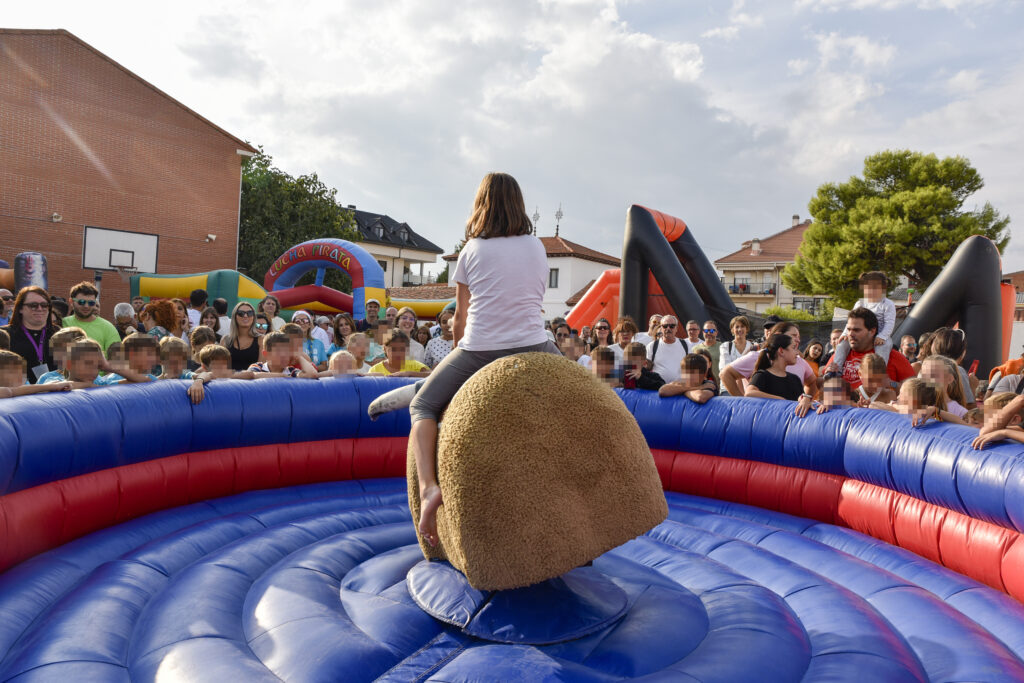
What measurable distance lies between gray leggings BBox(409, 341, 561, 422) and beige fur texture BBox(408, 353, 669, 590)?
10cm

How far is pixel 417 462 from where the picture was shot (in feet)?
9.33

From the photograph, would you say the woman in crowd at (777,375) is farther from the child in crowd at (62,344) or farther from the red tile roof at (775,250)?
the red tile roof at (775,250)

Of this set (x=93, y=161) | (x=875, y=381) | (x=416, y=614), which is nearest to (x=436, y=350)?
(x=875, y=381)

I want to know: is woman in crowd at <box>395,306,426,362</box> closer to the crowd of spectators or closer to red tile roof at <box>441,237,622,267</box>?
the crowd of spectators

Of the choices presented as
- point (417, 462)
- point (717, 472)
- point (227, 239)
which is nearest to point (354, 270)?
point (227, 239)

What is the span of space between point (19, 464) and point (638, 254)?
937cm

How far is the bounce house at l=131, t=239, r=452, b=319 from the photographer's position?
17297 millimetres

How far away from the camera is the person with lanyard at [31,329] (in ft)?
15.7

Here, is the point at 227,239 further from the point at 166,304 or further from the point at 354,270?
the point at 166,304

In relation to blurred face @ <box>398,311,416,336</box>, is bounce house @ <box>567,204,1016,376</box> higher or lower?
higher

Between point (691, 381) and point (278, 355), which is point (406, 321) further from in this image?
point (691, 381)

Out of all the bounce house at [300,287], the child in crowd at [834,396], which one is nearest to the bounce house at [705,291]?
the child in crowd at [834,396]

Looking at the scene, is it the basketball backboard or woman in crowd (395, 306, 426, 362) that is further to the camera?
the basketball backboard

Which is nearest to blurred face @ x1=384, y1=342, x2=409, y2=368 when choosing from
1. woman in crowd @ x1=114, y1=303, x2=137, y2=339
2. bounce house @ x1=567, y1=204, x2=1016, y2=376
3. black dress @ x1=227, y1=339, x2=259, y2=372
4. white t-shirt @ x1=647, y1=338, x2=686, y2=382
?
black dress @ x1=227, y1=339, x2=259, y2=372
